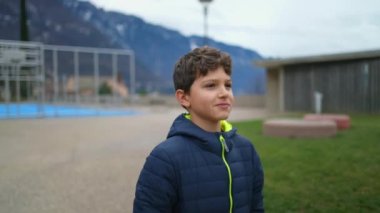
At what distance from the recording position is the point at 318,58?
18.8 metres

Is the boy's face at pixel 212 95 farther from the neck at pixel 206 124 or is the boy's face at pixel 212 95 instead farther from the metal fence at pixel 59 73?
the metal fence at pixel 59 73

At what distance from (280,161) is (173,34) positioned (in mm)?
52281

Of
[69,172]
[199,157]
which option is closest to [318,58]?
[69,172]

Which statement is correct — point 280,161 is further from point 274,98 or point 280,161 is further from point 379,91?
point 274,98

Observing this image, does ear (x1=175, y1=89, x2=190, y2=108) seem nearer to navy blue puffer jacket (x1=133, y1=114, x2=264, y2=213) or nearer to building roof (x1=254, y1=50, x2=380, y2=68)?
navy blue puffer jacket (x1=133, y1=114, x2=264, y2=213)

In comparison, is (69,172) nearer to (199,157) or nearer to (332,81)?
(199,157)

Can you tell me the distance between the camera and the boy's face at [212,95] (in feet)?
6.39

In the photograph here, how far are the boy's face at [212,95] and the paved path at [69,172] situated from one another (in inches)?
87.9

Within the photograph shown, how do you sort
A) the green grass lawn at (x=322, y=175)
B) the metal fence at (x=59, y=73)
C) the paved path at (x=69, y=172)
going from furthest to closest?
the metal fence at (x=59, y=73) < the paved path at (x=69, y=172) < the green grass lawn at (x=322, y=175)

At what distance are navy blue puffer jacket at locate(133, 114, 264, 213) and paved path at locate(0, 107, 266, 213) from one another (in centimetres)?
211

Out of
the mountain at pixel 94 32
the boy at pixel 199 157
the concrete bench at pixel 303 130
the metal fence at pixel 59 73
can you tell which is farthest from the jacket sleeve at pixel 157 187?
the mountain at pixel 94 32

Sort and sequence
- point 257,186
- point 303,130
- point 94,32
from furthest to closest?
point 94,32 → point 303,130 → point 257,186

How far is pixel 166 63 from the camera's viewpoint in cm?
5566

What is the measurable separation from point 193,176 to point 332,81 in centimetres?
1815
